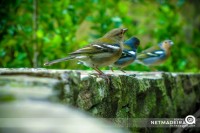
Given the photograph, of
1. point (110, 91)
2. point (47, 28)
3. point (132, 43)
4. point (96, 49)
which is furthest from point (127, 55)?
point (47, 28)

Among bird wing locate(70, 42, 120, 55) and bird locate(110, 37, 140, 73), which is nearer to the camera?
bird wing locate(70, 42, 120, 55)

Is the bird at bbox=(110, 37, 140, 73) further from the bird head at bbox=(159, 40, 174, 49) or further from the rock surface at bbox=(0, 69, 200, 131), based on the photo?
the bird head at bbox=(159, 40, 174, 49)

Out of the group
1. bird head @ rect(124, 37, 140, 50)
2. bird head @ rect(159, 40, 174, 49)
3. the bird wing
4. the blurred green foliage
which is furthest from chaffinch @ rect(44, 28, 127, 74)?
bird head @ rect(159, 40, 174, 49)

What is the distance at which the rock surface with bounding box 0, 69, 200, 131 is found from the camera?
210 centimetres

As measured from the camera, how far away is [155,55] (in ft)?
23.9

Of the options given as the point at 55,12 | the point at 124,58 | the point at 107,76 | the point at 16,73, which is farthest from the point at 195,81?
the point at 16,73

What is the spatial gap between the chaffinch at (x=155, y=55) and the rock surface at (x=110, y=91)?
82 centimetres

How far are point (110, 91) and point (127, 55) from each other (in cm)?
180

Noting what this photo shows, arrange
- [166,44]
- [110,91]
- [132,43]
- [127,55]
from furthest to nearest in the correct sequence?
[166,44] → [132,43] → [127,55] → [110,91]

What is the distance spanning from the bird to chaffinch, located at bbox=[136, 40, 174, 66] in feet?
2.66

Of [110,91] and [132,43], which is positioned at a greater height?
[132,43]

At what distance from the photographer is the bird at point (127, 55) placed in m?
5.33

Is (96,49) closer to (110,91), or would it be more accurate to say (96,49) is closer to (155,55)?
(110,91)

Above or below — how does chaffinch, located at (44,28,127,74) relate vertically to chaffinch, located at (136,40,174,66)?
below
